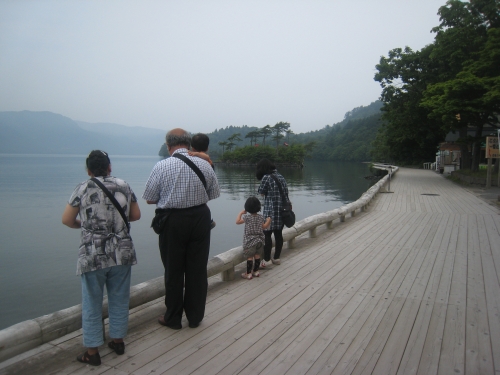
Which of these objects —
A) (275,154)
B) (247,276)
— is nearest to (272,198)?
(247,276)

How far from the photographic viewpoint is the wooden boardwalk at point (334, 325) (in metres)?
2.70

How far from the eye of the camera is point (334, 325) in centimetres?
338

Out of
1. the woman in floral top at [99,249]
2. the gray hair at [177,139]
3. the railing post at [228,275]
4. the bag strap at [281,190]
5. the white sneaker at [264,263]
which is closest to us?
the woman in floral top at [99,249]

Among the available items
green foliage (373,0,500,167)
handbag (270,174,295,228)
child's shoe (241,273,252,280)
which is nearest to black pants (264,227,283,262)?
handbag (270,174,295,228)

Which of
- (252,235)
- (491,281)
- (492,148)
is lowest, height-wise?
(491,281)

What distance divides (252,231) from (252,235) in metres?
0.05

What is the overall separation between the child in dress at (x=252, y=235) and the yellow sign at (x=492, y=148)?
14.2m

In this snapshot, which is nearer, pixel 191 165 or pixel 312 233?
pixel 191 165

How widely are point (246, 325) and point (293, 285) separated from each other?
1.25m

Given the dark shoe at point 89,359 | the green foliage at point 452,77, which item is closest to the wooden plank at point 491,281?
the dark shoe at point 89,359

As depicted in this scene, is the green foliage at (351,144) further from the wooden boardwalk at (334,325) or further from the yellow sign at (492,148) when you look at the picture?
the wooden boardwalk at (334,325)

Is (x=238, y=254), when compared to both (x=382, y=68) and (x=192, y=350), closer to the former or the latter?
(x=192, y=350)

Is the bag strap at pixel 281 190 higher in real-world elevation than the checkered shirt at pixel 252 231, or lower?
higher

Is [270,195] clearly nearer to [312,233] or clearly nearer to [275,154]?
[312,233]
